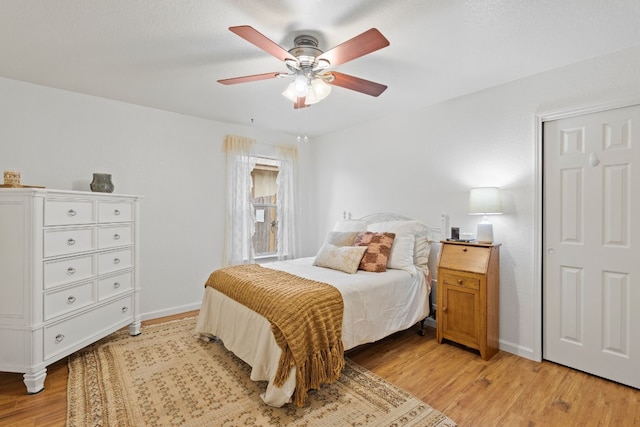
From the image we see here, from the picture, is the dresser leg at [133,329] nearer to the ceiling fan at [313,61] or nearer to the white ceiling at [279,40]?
the white ceiling at [279,40]

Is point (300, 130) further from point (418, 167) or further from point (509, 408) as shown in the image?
point (509, 408)

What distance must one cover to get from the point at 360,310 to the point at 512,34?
7.30 ft

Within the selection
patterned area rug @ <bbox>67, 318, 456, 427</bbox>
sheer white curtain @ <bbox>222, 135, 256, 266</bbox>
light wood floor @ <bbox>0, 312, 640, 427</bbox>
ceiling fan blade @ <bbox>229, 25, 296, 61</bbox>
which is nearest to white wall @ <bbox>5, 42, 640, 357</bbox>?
sheer white curtain @ <bbox>222, 135, 256, 266</bbox>

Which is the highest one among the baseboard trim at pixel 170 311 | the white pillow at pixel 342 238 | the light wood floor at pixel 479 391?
the white pillow at pixel 342 238

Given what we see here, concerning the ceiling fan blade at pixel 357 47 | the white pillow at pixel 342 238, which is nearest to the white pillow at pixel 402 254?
the white pillow at pixel 342 238

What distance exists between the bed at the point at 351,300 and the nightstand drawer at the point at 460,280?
0.24m

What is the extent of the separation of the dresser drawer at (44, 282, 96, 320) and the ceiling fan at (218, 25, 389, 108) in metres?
2.01

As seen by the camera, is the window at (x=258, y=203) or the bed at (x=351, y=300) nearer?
the bed at (x=351, y=300)

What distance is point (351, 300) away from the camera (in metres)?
2.34

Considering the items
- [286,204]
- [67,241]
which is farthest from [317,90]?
[286,204]

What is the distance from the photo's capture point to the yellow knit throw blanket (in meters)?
1.91

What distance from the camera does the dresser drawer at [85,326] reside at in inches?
87.9

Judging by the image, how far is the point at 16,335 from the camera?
2.12m

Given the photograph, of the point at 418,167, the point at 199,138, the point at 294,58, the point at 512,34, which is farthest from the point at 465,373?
the point at 199,138
